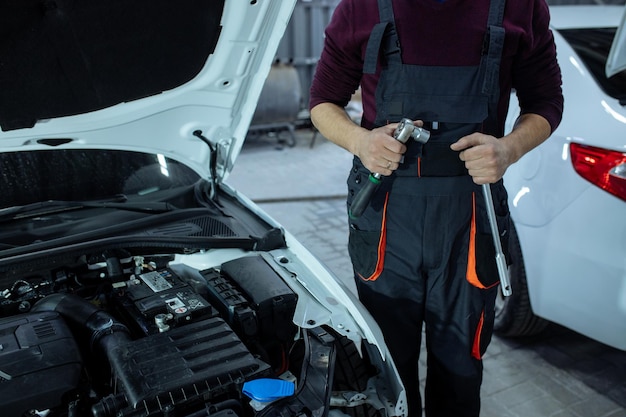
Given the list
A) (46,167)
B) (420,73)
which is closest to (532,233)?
(420,73)

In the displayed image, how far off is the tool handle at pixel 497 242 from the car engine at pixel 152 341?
52 centimetres

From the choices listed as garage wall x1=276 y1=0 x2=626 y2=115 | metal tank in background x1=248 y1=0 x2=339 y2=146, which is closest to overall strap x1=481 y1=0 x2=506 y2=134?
metal tank in background x1=248 y1=0 x2=339 y2=146

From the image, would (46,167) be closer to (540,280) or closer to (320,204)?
(540,280)

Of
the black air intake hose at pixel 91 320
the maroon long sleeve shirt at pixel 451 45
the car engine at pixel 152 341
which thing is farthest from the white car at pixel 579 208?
the black air intake hose at pixel 91 320

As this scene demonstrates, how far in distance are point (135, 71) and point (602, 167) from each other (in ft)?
5.28

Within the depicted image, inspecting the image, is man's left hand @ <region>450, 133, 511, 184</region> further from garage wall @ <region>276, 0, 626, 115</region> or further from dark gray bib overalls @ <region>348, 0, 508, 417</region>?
garage wall @ <region>276, 0, 626, 115</region>

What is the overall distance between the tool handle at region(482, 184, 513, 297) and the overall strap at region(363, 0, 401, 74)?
0.43 metres

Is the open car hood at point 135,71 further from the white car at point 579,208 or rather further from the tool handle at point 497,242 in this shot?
the white car at point 579,208

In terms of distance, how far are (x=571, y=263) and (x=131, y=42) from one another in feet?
5.63

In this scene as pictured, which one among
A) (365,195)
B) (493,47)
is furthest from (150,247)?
(493,47)

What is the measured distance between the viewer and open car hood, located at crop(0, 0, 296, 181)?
1.45m

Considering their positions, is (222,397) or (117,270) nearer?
(222,397)

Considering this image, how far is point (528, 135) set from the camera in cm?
155

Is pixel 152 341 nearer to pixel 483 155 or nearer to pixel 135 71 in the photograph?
pixel 135 71
